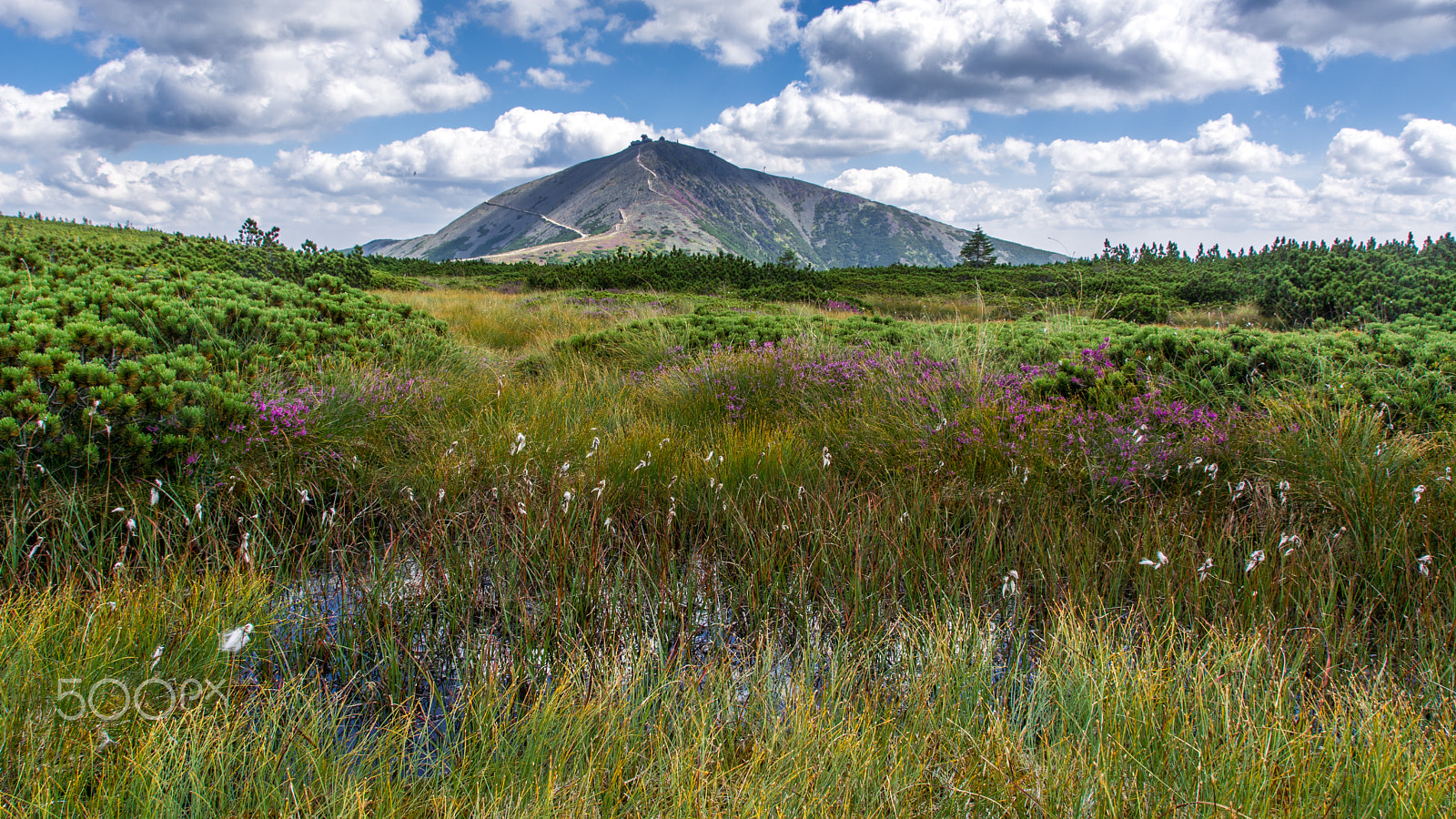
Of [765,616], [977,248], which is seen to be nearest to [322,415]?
[765,616]

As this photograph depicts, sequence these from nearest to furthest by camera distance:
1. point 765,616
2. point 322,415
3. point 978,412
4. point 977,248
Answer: point 765,616 → point 978,412 → point 322,415 → point 977,248

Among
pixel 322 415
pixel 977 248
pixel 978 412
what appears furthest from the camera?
pixel 977 248

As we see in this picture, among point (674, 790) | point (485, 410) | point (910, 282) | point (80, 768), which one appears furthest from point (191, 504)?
point (910, 282)

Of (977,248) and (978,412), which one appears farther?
(977,248)

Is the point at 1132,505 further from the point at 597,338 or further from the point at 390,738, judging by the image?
the point at 597,338

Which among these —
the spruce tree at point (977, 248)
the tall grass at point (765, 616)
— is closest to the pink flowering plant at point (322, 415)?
the tall grass at point (765, 616)

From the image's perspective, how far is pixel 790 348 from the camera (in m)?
6.23

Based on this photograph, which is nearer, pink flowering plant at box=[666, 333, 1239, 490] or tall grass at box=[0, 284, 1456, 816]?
tall grass at box=[0, 284, 1456, 816]

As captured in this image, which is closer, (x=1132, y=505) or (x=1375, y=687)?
(x=1375, y=687)

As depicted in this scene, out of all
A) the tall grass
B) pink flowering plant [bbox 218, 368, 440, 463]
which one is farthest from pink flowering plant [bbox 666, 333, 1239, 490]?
pink flowering plant [bbox 218, 368, 440, 463]

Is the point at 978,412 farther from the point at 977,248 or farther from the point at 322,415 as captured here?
the point at 977,248

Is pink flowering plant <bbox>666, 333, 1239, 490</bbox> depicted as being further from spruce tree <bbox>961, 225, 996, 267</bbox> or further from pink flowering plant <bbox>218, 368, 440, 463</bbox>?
spruce tree <bbox>961, 225, 996, 267</bbox>

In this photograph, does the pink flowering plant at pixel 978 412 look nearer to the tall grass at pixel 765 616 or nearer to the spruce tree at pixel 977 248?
the tall grass at pixel 765 616

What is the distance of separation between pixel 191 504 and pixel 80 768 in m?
2.17
